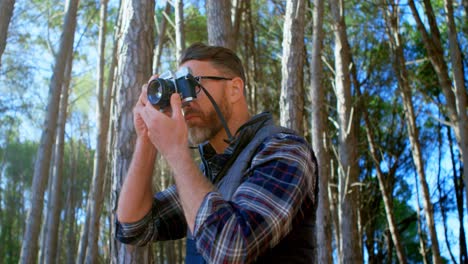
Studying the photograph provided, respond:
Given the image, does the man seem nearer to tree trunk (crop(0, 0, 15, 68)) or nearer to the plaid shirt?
the plaid shirt

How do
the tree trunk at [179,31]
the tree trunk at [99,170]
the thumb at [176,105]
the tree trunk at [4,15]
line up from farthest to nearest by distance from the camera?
the tree trunk at [99,170] < the tree trunk at [179,31] < the tree trunk at [4,15] < the thumb at [176,105]

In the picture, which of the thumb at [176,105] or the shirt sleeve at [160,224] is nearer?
Result: the thumb at [176,105]

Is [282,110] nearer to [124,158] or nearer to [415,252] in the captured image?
[124,158]

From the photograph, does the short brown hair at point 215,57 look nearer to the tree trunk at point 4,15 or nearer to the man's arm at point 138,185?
the man's arm at point 138,185

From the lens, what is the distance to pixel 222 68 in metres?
2.17

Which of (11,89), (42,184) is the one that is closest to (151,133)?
(42,184)

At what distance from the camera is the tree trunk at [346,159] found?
9.32 metres

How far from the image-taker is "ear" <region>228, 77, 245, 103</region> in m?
→ 2.15

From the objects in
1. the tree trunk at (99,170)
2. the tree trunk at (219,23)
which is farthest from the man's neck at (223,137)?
the tree trunk at (99,170)

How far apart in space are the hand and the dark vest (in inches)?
7.5

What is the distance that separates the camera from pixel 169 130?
1874mm

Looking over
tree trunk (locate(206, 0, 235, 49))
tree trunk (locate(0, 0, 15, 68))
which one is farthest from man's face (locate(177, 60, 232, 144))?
tree trunk (locate(206, 0, 235, 49))

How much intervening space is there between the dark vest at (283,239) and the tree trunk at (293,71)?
4629 millimetres

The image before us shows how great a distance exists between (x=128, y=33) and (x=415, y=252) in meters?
17.8
